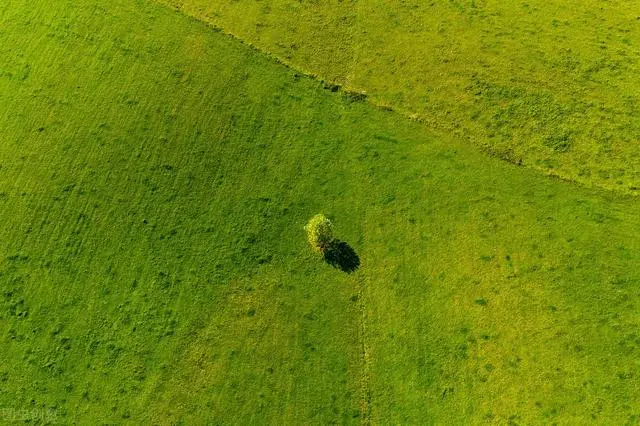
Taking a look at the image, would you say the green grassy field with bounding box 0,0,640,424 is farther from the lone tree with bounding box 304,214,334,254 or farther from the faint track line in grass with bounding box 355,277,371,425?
the lone tree with bounding box 304,214,334,254

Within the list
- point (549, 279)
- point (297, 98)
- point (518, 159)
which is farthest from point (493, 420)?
point (297, 98)

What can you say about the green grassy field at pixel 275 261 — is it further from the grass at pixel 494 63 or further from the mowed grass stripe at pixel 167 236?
the grass at pixel 494 63

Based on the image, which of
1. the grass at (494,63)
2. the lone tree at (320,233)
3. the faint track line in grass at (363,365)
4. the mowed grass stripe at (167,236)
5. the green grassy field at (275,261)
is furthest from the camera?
the grass at (494,63)

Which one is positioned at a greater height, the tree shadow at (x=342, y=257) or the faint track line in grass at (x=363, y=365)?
the tree shadow at (x=342, y=257)

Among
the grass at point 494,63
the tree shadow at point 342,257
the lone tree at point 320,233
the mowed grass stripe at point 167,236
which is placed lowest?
the mowed grass stripe at point 167,236

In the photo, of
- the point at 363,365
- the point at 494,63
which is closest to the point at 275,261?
the point at 363,365

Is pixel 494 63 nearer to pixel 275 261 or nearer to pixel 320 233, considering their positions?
pixel 320 233

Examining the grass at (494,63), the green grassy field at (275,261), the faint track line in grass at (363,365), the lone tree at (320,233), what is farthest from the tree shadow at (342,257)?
the grass at (494,63)
